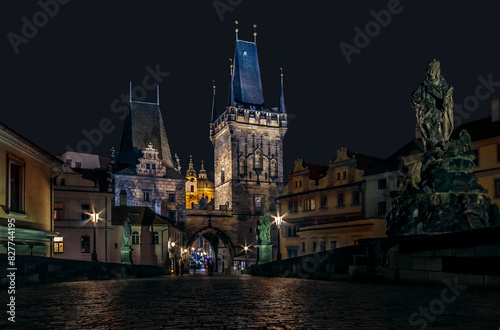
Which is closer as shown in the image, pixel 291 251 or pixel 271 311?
pixel 271 311

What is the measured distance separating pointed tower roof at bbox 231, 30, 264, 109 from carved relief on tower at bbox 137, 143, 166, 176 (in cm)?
1735

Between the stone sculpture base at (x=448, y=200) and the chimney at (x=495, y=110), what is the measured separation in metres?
24.4

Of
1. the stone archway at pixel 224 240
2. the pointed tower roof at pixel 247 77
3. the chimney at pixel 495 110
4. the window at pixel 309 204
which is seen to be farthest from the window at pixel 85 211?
the pointed tower roof at pixel 247 77

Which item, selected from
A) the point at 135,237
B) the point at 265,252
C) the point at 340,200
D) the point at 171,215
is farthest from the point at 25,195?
the point at 171,215

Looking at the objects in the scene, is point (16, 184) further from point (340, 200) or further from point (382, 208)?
point (340, 200)

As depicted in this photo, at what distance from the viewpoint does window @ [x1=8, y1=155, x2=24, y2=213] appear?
1965 centimetres

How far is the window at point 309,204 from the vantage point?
4944 cm

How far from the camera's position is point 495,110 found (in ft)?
119

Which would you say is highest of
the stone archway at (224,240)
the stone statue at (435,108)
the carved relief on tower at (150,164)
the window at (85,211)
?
the carved relief on tower at (150,164)

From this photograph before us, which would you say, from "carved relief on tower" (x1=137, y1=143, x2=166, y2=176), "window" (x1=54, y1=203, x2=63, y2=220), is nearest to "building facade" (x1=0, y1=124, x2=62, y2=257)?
"window" (x1=54, y1=203, x2=63, y2=220)

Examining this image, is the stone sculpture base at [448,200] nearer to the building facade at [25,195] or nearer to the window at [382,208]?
the building facade at [25,195]

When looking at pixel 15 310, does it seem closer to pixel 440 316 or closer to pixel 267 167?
pixel 440 316

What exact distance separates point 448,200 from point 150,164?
55.9 metres

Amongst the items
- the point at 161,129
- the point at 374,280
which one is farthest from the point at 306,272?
the point at 161,129
